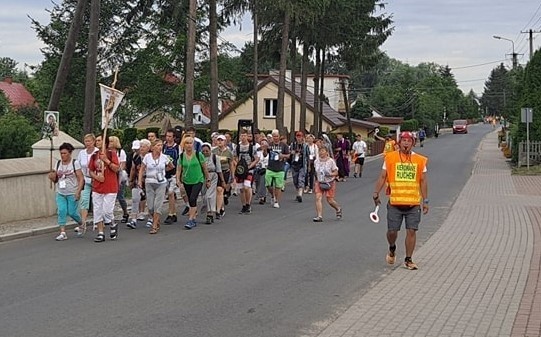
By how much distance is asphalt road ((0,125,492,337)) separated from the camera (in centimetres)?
693

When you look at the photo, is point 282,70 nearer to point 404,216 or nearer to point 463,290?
point 404,216

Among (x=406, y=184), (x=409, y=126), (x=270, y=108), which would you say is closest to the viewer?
(x=406, y=184)

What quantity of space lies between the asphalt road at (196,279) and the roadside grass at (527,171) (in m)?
19.7

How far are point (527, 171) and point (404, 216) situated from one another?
25441mm

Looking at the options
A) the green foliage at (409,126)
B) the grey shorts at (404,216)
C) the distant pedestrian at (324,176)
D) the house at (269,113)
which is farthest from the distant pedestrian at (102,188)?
the green foliage at (409,126)

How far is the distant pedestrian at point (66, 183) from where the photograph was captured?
1234 cm

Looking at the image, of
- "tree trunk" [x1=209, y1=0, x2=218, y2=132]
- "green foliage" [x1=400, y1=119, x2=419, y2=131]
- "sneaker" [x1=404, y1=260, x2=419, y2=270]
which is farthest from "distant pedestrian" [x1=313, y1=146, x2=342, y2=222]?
"green foliage" [x1=400, y1=119, x2=419, y2=131]

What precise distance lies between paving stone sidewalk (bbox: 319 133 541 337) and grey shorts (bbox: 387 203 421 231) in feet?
1.98

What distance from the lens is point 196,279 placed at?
9.05 meters

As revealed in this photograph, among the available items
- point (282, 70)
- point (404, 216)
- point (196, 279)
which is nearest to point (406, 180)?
point (404, 216)

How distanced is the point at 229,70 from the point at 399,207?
1635 inches

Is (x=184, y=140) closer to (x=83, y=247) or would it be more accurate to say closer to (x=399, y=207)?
(x=83, y=247)

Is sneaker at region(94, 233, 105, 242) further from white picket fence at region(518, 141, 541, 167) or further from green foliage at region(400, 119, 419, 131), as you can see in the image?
green foliage at region(400, 119, 419, 131)

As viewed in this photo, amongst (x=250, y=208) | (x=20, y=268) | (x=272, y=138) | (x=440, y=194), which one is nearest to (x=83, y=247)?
(x=20, y=268)
